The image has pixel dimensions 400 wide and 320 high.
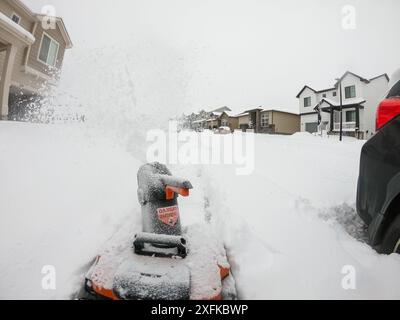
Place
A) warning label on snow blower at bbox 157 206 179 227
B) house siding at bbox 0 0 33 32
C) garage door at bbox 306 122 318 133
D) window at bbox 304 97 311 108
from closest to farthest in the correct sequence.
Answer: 1. warning label on snow blower at bbox 157 206 179 227
2. house siding at bbox 0 0 33 32
3. garage door at bbox 306 122 318 133
4. window at bbox 304 97 311 108

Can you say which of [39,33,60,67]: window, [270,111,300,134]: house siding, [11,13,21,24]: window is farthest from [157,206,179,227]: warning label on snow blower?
[270,111,300,134]: house siding

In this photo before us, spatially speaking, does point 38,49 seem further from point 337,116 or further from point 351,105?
point 337,116

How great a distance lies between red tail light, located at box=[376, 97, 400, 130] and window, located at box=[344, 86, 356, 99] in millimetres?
28554

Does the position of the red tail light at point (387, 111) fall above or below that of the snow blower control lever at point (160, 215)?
above

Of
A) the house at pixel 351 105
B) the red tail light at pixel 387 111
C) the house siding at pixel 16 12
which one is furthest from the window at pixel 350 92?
the house siding at pixel 16 12

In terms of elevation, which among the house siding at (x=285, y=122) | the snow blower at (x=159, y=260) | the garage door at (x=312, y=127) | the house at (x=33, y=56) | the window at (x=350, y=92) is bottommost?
the snow blower at (x=159, y=260)

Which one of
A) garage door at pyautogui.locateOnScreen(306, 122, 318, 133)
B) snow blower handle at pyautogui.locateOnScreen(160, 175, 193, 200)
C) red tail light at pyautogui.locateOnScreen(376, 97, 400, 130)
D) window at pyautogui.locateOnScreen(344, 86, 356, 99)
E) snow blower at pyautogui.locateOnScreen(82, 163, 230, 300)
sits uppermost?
window at pyautogui.locateOnScreen(344, 86, 356, 99)

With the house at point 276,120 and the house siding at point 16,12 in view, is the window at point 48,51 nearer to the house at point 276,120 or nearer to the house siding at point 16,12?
the house siding at point 16,12

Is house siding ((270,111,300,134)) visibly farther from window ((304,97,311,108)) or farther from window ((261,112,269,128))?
window ((304,97,311,108))

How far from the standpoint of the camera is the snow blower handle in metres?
1.63

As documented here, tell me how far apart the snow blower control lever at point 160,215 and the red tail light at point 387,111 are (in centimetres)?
157

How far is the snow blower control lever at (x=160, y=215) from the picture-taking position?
5.32ft

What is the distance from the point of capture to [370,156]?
162cm
